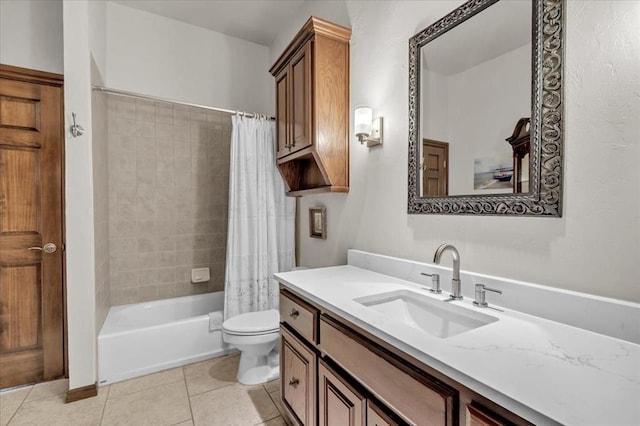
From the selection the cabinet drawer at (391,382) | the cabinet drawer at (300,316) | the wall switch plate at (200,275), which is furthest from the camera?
the wall switch plate at (200,275)

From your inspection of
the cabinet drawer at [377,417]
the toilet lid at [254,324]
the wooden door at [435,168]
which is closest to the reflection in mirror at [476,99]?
the wooden door at [435,168]

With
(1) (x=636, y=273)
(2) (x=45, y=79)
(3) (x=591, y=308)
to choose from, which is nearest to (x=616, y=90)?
(1) (x=636, y=273)

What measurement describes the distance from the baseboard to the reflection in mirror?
241 cm

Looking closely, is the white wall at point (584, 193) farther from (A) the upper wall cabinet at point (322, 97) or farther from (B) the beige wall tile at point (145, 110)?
(B) the beige wall tile at point (145, 110)

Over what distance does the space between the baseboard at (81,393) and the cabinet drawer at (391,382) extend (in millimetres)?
1793

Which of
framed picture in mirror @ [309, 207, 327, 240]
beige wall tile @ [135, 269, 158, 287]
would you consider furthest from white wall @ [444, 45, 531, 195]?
beige wall tile @ [135, 269, 158, 287]

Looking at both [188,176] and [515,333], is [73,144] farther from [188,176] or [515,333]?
[515,333]

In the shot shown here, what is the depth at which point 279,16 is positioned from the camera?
9.12ft

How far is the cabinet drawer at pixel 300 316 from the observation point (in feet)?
4.31

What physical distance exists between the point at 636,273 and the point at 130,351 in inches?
108

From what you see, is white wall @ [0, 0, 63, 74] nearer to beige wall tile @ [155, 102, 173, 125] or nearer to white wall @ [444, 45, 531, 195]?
beige wall tile @ [155, 102, 173, 125]

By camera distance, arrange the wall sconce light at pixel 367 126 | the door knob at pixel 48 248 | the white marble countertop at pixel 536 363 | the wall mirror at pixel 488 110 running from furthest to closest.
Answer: the door knob at pixel 48 248, the wall sconce light at pixel 367 126, the wall mirror at pixel 488 110, the white marble countertop at pixel 536 363

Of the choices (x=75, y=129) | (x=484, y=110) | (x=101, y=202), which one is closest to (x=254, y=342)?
(x=101, y=202)

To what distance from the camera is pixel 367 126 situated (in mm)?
1719
